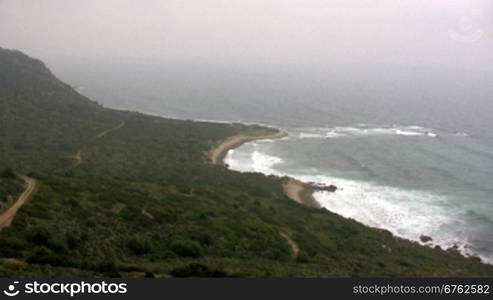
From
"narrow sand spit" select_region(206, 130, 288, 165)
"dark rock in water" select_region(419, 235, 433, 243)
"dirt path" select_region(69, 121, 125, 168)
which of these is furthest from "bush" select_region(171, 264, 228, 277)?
"narrow sand spit" select_region(206, 130, 288, 165)

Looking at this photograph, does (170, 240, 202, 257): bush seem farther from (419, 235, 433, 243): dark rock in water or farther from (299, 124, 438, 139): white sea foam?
(299, 124, 438, 139): white sea foam

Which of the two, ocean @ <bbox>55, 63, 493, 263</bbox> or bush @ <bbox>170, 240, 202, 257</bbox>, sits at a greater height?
ocean @ <bbox>55, 63, 493, 263</bbox>

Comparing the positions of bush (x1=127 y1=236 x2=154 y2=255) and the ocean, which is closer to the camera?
bush (x1=127 y1=236 x2=154 y2=255)

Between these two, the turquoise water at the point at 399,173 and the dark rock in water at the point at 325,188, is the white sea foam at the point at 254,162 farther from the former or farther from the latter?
the dark rock in water at the point at 325,188

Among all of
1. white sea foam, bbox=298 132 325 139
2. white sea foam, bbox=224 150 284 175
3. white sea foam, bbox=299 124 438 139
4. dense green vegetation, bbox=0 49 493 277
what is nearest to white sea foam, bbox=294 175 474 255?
dense green vegetation, bbox=0 49 493 277

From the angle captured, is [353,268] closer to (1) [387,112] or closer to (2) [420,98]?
(1) [387,112]

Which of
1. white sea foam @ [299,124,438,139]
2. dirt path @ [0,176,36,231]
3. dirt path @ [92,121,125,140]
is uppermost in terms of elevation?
white sea foam @ [299,124,438,139]

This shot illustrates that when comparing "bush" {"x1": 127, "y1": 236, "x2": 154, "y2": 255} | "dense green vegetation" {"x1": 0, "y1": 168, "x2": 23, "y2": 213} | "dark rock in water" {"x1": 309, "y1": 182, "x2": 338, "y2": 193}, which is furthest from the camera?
"dark rock in water" {"x1": 309, "y1": 182, "x2": 338, "y2": 193}

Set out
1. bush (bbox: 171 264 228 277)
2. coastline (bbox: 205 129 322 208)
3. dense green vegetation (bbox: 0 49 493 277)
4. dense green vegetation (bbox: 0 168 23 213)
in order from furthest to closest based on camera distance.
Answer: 1. coastline (bbox: 205 129 322 208)
2. dense green vegetation (bbox: 0 168 23 213)
3. dense green vegetation (bbox: 0 49 493 277)
4. bush (bbox: 171 264 228 277)
